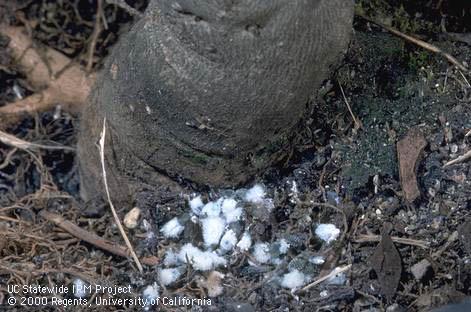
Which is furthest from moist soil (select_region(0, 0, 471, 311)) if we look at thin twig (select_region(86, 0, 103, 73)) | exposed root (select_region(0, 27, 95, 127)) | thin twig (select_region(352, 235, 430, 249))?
thin twig (select_region(86, 0, 103, 73))

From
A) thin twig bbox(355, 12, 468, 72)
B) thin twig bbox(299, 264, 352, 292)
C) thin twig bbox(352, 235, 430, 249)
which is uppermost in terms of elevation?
thin twig bbox(355, 12, 468, 72)

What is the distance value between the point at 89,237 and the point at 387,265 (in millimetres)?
704

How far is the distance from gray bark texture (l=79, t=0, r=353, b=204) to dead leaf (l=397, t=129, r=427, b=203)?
267 millimetres

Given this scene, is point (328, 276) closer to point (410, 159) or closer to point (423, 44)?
point (410, 159)

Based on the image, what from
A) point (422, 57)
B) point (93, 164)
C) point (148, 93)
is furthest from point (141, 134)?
point (422, 57)

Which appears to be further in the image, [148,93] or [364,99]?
[364,99]

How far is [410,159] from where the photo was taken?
134 cm

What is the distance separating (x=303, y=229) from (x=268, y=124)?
0.30 meters

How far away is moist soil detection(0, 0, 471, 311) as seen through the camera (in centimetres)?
127

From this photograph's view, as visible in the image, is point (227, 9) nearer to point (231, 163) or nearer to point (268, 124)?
point (268, 124)

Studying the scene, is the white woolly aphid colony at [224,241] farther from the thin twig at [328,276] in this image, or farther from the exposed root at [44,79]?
the exposed root at [44,79]

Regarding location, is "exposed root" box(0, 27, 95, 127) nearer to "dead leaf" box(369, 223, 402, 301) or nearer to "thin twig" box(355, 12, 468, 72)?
"thin twig" box(355, 12, 468, 72)

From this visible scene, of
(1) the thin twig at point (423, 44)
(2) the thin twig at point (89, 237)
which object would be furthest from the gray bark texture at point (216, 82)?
(1) the thin twig at point (423, 44)

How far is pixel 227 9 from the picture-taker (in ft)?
3.26
